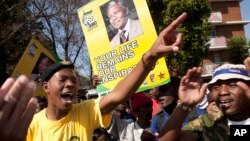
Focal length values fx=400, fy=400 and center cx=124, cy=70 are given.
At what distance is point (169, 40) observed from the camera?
2559 mm

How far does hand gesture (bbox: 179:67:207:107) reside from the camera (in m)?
2.55

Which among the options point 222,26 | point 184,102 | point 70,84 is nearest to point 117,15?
point 70,84

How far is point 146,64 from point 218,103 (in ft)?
1.89

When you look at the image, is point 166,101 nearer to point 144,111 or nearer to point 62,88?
point 144,111

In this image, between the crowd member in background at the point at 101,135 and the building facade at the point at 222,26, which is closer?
the crowd member in background at the point at 101,135

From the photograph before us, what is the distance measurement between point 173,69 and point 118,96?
2088cm

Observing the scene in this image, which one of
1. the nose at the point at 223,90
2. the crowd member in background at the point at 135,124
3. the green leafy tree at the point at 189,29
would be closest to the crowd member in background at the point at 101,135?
the crowd member in background at the point at 135,124

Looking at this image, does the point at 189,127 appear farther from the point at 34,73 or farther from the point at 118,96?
the point at 34,73

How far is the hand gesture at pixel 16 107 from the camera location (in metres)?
1.10

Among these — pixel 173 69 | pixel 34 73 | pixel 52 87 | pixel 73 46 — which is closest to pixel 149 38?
pixel 52 87

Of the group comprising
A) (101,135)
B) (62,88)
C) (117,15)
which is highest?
(117,15)

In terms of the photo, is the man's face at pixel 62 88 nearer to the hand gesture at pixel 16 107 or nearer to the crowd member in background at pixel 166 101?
the crowd member in background at pixel 166 101

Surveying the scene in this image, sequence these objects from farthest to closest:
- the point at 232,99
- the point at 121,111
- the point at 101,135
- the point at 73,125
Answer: the point at 121,111
the point at 101,135
the point at 73,125
the point at 232,99

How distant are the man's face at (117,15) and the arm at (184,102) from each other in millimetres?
1766
